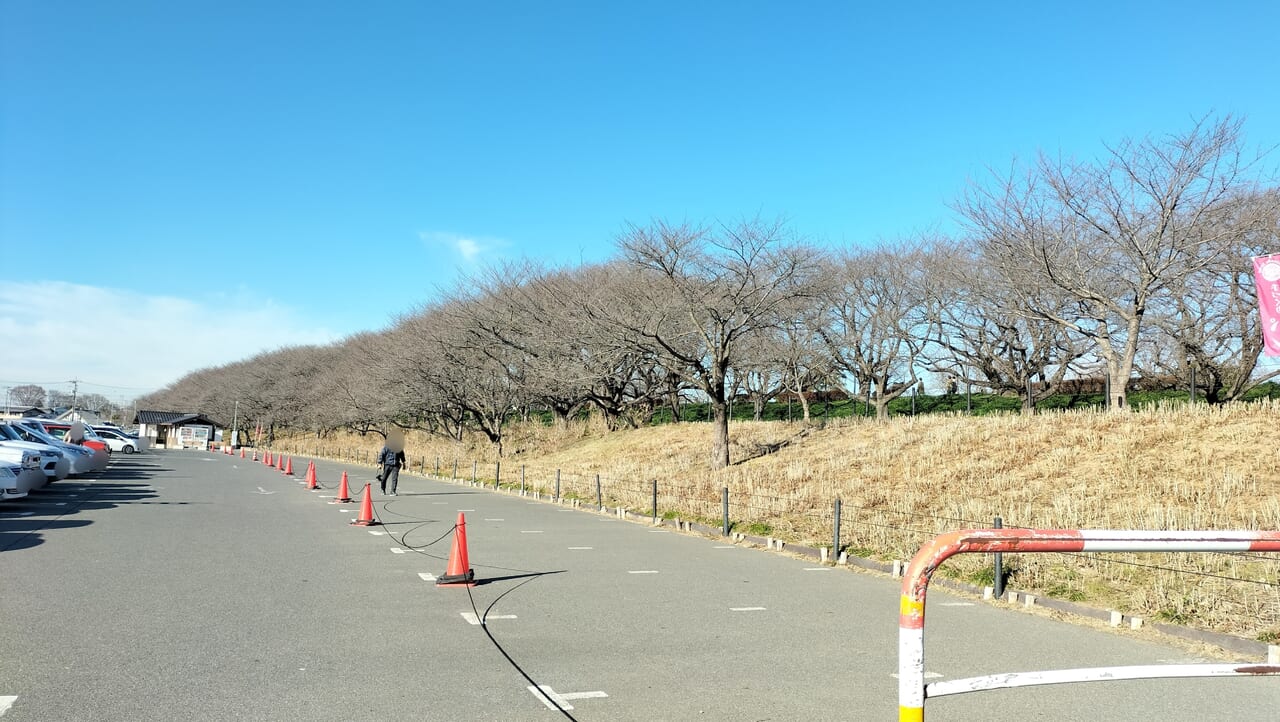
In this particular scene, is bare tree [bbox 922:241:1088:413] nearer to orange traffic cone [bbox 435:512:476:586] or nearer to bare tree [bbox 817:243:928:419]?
bare tree [bbox 817:243:928:419]

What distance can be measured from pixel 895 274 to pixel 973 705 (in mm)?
38021

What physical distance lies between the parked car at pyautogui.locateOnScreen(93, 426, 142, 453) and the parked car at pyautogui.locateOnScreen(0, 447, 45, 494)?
37.7 metres

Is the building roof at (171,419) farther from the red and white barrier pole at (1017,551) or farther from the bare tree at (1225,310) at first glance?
the red and white barrier pole at (1017,551)

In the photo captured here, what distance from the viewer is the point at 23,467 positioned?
62.4 ft

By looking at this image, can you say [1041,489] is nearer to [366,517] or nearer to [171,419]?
[366,517]

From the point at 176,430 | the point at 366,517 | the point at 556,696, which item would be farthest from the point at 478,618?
the point at 176,430

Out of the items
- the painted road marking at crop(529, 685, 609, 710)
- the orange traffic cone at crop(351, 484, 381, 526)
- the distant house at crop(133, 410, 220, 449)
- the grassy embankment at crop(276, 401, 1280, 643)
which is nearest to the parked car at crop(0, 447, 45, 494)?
the orange traffic cone at crop(351, 484, 381, 526)

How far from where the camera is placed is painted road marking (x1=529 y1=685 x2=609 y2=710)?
5.59 m

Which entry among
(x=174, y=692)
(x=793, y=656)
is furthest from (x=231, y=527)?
(x=793, y=656)

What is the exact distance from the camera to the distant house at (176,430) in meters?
83.8

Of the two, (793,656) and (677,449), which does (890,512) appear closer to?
(793,656)

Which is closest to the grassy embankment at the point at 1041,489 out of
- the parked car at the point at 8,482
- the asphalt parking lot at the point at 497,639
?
the asphalt parking lot at the point at 497,639

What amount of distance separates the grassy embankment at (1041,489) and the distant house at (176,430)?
52.3 meters

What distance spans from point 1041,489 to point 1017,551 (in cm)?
1302
